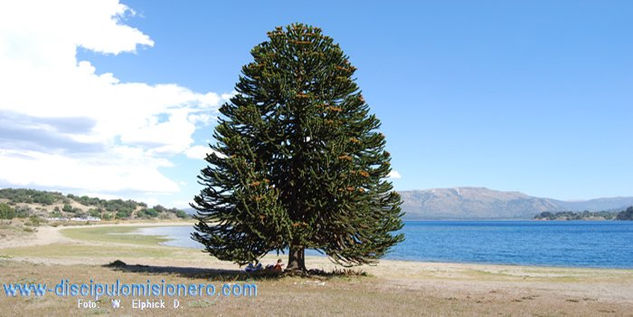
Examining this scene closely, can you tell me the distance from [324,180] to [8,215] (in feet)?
323

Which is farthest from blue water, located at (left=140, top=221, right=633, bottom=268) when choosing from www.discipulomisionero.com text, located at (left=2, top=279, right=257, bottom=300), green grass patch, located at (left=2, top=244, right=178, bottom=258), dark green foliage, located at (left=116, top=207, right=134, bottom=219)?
dark green foliage, located at (left=116, top=207, right=134, bottom=219)

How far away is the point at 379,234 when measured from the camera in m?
22.1

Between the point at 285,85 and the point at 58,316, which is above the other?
the point at 285,85

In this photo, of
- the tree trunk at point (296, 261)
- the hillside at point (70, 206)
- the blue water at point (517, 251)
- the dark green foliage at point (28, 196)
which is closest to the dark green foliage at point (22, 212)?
the hillside at point (70, 206)

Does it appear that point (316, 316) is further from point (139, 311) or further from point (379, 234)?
point (379, 234)

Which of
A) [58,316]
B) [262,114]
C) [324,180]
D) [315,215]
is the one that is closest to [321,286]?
[315,215]

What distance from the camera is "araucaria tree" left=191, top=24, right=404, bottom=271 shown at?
65.5 ft

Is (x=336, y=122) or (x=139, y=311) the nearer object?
(x=139, y=311)

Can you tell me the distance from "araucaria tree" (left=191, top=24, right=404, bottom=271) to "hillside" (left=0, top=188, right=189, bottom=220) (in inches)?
5325

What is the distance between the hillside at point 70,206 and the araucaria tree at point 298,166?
444ft

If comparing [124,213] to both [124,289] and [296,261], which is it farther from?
[124,289]

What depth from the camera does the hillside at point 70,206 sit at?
147m

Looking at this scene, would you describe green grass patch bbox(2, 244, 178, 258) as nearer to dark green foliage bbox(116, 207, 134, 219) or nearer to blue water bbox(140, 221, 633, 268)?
blue water bbox(140, 221, 633, 268)

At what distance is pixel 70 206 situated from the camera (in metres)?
161
